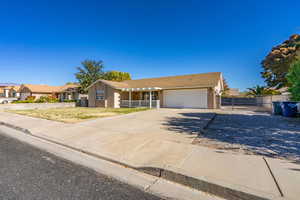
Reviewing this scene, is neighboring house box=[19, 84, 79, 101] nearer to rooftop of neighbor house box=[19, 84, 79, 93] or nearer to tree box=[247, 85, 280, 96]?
rooftop of neighbor house box=[19, 84, 79, 93]

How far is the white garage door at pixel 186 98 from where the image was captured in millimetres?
15578

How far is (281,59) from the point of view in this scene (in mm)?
20828

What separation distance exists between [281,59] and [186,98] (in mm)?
16601

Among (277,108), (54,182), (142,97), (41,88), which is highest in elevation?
(41,88)

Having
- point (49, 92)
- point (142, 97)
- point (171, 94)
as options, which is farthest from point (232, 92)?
point (49, 92)

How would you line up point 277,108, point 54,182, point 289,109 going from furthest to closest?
point 277,108, point 289,109, point 54,182

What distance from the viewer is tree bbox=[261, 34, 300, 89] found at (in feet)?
66.5

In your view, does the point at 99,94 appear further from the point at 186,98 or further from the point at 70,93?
the point at 70,93

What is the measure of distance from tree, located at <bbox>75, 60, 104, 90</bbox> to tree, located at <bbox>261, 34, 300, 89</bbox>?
29.5 m

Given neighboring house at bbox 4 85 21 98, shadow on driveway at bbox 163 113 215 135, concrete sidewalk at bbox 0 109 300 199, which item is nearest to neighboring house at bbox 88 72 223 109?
shadow on driveway at bbox 163 113 215 135

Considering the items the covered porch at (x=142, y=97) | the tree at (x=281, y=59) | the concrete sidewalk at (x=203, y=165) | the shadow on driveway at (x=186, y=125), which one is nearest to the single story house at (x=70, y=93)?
the covered porch at (x=142, y=97)

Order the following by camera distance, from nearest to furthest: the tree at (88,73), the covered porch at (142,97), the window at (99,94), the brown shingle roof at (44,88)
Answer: the covered porch at (142,97)
the window at (99,94)
the tree at (88,73)
the brown shingle roof at (44,88)

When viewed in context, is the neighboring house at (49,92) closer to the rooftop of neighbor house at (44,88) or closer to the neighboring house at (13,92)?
the rooftop of neighbor house at (44,88)

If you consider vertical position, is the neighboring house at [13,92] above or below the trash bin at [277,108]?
above
